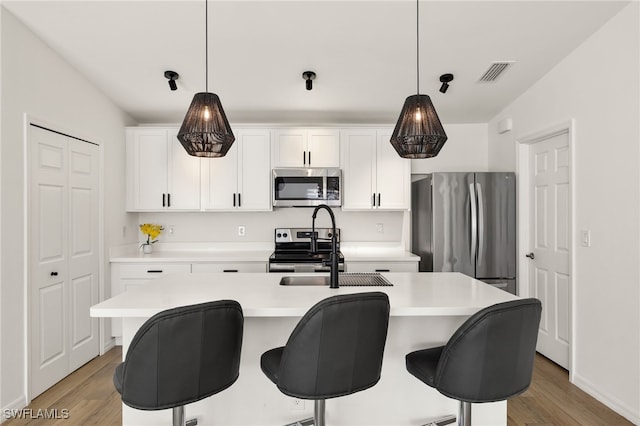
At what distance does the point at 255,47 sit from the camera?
2.55m

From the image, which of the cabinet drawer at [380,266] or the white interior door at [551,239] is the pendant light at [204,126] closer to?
the cabinet drawer at [380,266]

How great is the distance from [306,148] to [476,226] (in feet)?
6.35

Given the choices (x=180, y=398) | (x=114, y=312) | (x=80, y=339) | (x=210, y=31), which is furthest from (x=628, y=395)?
(x=80, y=339)

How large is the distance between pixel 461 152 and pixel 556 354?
2.33 m

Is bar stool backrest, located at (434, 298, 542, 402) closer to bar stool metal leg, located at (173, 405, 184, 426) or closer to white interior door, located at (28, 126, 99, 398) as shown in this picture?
bar stool metal leg, located at (173, 405, 184, 426)

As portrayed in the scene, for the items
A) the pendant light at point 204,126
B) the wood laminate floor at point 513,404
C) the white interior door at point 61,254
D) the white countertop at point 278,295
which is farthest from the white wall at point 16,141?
the pendant light at point 204,126

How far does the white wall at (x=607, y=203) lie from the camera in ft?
7.20

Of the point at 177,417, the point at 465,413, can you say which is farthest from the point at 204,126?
the point at 465,413

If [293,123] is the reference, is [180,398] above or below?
below

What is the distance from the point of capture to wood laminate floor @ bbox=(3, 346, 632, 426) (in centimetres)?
221

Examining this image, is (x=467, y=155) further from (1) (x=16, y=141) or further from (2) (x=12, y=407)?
(2) (x=12, y=407)

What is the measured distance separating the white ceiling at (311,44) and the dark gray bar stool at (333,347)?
5.67ft

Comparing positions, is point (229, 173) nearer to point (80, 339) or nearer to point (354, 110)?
point (354, 110)

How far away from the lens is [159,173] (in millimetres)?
3900
